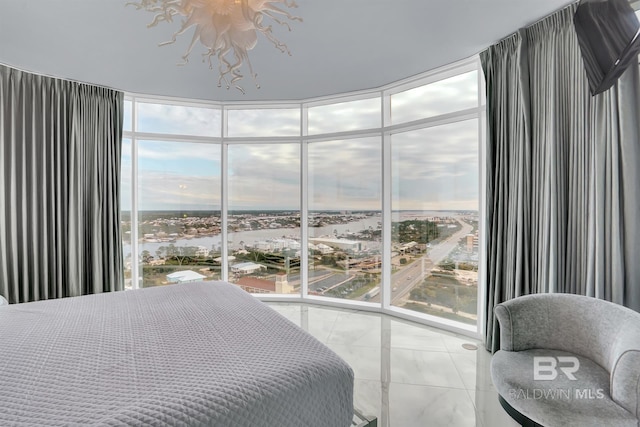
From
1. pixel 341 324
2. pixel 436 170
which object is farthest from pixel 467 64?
pixel 341 324

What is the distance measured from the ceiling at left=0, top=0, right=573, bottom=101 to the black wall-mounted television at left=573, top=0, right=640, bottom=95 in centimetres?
41

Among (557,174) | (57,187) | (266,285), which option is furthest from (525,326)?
(57,187)

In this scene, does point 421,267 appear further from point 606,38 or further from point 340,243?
point 606,38

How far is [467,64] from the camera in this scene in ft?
9.16

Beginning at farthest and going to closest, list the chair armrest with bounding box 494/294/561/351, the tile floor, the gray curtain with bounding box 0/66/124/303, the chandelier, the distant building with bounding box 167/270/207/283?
the distant building with bounding box 167/270/207/283 < the gray curtain with bounding box 0/66/124/303 < the tile floor < the chair armrest with bounding box 494/294/561/351 < the chandelier

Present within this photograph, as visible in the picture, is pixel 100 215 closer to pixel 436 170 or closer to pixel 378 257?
pixel 378 257

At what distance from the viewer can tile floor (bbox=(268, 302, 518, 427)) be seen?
70.0 inches

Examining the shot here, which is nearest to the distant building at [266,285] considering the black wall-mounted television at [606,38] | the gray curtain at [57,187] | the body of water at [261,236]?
the body of water at [261,236]

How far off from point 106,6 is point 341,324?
3.39m

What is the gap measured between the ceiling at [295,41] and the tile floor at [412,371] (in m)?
2.68

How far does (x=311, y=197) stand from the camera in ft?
12.8

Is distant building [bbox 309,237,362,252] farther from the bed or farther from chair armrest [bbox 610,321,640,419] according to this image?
chair armrest [bbox 610,321,640,419]

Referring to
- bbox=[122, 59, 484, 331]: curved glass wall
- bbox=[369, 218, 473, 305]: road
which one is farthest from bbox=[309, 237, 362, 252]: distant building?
bbox=[369, 218, 473, 305]: road

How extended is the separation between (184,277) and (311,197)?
2.03 meters
